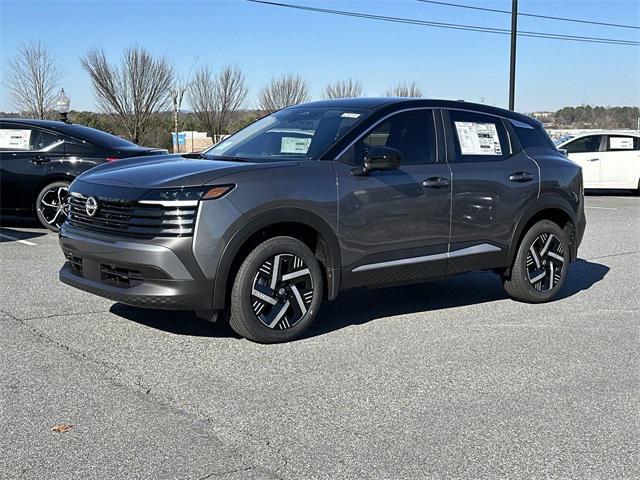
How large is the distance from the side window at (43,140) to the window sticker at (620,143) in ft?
45.6

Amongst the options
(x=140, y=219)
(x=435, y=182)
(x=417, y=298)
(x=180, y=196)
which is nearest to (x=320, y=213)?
(x=180, y=196)

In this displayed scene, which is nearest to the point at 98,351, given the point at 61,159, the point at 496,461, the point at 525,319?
the point at 496,461

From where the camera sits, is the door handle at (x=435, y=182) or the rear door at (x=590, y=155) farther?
the rear door at (x=590, y=155)

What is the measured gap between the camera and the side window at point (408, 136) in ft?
19.9

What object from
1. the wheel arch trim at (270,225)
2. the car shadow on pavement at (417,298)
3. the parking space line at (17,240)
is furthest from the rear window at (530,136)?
the parking space line at (17,240)

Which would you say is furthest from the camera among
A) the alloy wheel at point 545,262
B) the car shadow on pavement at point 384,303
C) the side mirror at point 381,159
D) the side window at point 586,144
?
the side window at point 586,144

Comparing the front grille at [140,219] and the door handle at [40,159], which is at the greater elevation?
the door handle at [40,159]

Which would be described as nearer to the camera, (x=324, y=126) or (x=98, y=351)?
(x=98, y=351)

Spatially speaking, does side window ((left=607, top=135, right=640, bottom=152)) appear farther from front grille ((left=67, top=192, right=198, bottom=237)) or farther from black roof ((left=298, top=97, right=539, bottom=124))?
front grille ((left=67, top=192, right=198, bottom=237))

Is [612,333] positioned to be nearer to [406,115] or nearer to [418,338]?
[418,338]

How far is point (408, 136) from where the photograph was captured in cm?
632

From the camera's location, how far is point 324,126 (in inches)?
243

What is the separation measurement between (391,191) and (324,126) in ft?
2.49

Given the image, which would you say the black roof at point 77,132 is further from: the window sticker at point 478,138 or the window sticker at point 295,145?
the window sticker at point 478,138
